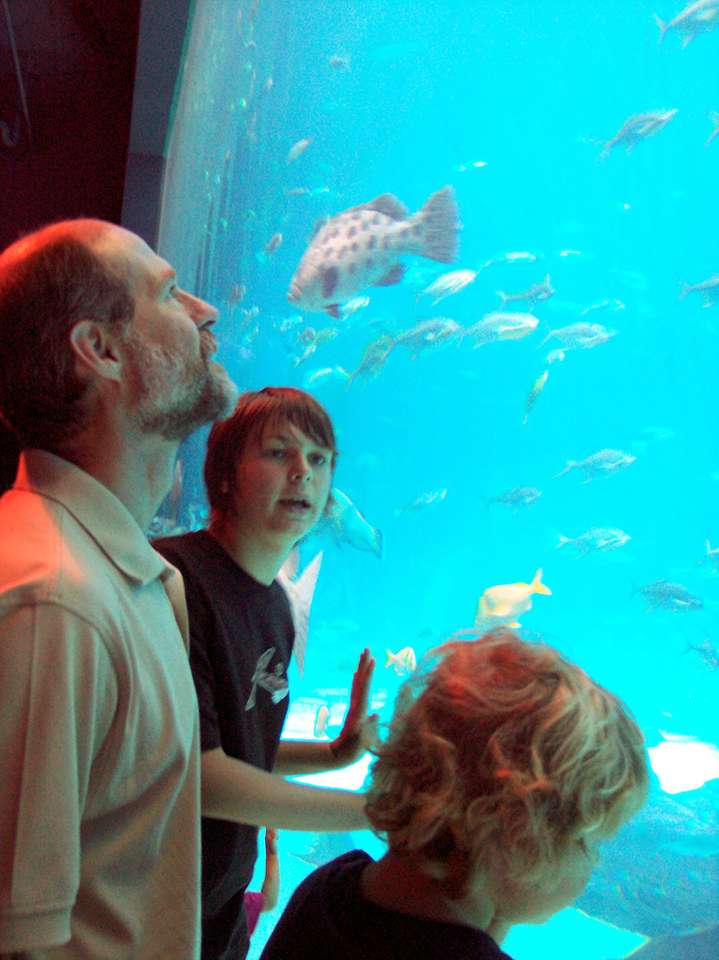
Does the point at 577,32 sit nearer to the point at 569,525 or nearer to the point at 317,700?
the point at 569,525

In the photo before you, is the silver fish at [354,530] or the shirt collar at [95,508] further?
the silver fish at [354,530]

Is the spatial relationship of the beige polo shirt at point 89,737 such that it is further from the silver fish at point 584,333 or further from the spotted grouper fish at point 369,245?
the silver fish at point 584,333

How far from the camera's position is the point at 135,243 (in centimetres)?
108

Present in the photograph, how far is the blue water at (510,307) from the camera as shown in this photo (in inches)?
339

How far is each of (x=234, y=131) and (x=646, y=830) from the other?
3.95 m

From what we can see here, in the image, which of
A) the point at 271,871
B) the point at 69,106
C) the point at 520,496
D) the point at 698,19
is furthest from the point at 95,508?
the point at 520,496

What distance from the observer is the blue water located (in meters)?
8.61

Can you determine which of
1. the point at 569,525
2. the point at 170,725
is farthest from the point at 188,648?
the point at 569,525

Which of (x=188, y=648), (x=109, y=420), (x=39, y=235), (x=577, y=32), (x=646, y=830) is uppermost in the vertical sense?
(x=577, y=32)

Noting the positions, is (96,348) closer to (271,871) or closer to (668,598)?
(271,871)

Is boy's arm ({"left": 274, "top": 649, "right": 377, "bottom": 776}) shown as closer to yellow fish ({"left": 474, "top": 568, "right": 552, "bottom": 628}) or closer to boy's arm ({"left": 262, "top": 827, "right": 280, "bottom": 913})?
boy's arm ({"left": 262, "top": 827, "right": 280, "bottom": 913})

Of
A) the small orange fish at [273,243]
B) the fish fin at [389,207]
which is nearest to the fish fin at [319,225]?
the fish fin at [389,207]

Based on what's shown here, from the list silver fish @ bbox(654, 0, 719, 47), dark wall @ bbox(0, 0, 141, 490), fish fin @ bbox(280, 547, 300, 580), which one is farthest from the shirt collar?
silver fish @ bbox(654, 0, 719, 47)

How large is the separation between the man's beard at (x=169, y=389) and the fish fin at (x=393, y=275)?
248 cm
